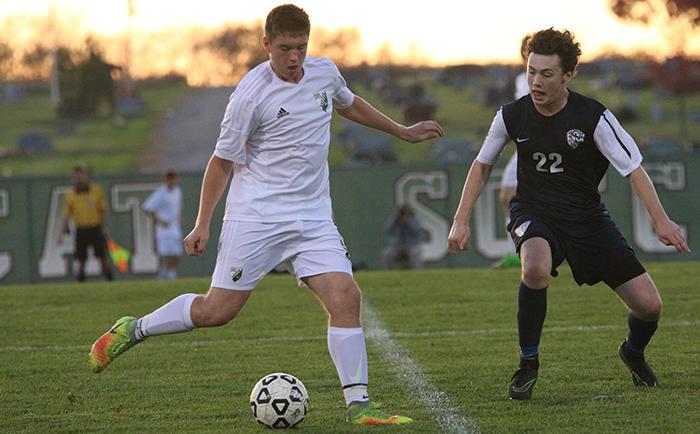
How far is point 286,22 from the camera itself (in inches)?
258

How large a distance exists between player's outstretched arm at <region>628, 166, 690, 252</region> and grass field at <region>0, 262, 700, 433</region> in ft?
2.88

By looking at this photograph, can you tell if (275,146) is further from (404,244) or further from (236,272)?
(404,244)

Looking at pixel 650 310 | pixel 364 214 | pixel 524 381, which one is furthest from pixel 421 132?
pixel 364 214

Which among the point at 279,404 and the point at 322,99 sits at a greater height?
the point at 322,99

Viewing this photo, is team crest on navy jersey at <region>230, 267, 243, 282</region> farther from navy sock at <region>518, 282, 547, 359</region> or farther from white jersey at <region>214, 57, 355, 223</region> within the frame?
navy sock at <region>518, 282, 547, 359</region>

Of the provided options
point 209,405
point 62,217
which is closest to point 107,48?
point 62,217

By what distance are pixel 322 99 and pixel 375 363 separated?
2.66m

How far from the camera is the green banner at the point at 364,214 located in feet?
73.9

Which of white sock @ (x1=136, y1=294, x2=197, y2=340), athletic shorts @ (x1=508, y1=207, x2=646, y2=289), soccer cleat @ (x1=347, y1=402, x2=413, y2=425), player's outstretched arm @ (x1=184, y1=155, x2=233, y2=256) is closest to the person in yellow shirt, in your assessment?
white sock @ (x1=136, y1=294, x2=197, y2=340)

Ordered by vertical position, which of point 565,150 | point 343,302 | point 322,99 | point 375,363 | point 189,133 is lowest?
point 189,133

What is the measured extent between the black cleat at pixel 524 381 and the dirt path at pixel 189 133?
2715 centimetres

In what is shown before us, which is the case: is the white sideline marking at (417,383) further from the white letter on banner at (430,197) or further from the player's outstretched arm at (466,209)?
the white letter on banner at (430,197)

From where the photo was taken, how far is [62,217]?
2302 centimetres

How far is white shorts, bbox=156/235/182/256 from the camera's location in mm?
21672
